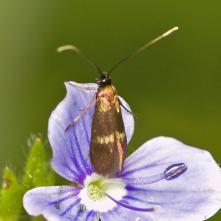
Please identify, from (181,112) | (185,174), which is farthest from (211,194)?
(181,112)

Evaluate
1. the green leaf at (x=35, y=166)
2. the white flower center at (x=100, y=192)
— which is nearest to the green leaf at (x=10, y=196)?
the green leaf at (x=35, y=166)

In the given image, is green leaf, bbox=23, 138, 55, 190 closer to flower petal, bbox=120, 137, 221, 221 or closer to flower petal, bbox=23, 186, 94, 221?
Result: flower petal, bbox=23, 186, 94, 221

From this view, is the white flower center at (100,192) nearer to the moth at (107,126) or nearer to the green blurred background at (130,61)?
the moth at (107,126)

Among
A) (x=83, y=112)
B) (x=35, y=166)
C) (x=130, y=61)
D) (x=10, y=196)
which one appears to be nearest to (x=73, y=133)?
(x=83, y=112)

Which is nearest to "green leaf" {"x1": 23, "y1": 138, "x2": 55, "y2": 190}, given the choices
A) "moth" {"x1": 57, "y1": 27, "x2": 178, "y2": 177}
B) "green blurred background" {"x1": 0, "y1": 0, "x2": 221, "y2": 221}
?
"moth" {"x1": 57, "y1": 27, "x2": 178, "y2": 177}

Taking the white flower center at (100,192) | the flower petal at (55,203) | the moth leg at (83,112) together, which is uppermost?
the moth leg at (83,112)

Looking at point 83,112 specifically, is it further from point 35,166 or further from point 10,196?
point 10,196
